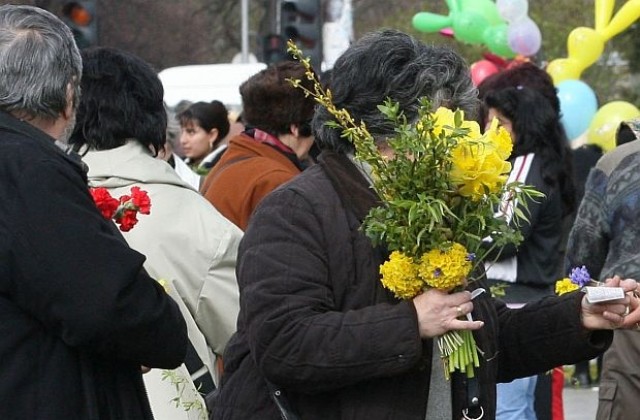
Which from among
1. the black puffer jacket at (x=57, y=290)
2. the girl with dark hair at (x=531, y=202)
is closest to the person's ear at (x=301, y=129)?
the girl with dark hair at (x=531, y=202)

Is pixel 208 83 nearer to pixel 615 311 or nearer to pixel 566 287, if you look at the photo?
pixel 566 287

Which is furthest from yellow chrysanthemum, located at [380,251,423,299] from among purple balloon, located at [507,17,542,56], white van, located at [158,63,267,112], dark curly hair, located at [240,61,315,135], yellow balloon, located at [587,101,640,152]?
white van, located at [158,63,267,112]

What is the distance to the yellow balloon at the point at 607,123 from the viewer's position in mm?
11758

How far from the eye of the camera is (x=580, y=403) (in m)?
10.3

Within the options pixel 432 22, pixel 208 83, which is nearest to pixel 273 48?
pixel 208 83

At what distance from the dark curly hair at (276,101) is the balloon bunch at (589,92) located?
217 inches

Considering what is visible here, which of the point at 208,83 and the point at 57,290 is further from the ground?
the point at 57,290

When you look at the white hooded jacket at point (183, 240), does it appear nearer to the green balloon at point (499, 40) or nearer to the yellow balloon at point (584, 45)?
the green balloon at point (499, 40)

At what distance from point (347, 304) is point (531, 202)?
363 centimetres

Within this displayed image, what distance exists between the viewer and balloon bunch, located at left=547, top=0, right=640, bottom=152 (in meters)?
12.0

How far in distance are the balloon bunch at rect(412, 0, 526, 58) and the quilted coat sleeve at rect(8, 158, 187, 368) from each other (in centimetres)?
1055

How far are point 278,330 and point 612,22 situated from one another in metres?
11.3

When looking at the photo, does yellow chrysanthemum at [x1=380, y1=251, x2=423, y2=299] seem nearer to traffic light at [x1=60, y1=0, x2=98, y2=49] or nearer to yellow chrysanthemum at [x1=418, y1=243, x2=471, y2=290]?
yellow chrysanthemum at [x1=418, y1=243, x2=471, y2=290]

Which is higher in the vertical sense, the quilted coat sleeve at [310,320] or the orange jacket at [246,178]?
the quilted coat sleeve at [310,320]
